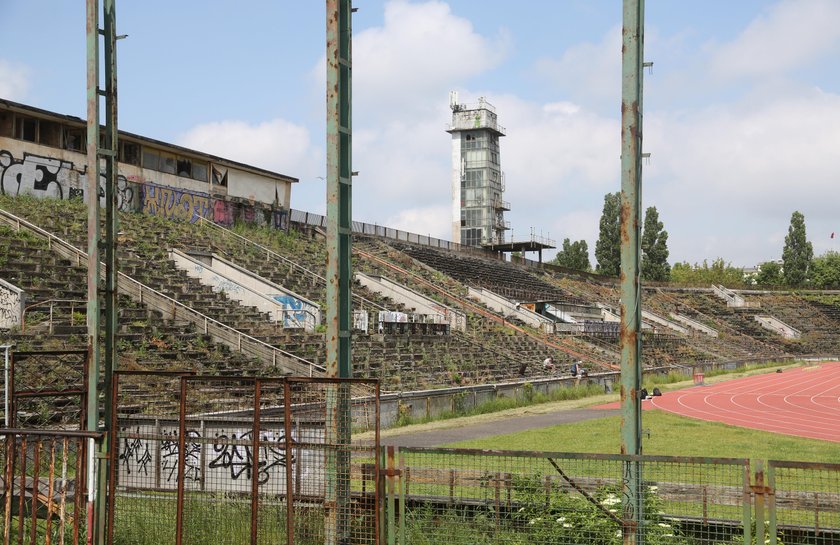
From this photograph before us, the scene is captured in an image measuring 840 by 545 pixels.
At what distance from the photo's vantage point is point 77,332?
74.8 feet

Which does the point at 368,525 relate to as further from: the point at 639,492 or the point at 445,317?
the point at 445,317

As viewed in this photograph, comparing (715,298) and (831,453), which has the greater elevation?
(715,298)

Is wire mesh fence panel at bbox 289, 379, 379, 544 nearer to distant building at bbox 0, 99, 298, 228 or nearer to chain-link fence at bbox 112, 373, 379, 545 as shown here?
chain-link fence at bbox 112, 373, 379, 545

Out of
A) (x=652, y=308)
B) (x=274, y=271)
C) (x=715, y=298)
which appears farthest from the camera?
(x=715, y=298)

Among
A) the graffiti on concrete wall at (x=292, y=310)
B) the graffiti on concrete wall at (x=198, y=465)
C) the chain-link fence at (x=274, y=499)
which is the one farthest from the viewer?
the graffiti on concrete wall at (x=292, y=310)

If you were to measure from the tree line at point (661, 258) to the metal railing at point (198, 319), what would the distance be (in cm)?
6494

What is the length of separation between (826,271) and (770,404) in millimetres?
86652

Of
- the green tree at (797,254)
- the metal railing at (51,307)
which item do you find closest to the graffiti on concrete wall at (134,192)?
the metal railing at (51,307)

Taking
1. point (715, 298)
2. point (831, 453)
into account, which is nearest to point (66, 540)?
point (831, 453)

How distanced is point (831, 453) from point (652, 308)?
51137 mm

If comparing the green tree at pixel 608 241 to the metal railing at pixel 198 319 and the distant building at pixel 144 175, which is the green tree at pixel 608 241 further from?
the metal railing at pixel 198 319

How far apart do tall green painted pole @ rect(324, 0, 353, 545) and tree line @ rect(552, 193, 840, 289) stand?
261 ft

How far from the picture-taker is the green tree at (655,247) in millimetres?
96244

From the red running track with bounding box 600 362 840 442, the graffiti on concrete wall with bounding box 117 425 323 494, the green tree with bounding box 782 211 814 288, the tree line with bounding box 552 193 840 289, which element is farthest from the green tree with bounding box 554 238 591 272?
the graffiti on concrete wall with bounding box 117 425 323 494
